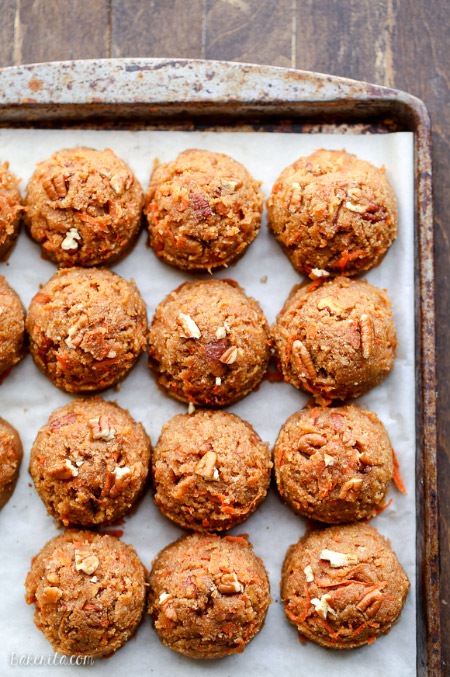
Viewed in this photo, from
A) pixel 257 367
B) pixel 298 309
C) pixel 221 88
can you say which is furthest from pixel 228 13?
pixel 257 367

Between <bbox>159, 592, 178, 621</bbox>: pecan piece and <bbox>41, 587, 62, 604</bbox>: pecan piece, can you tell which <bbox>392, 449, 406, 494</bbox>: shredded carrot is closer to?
<bbox>159, 592, 178, 621</bbox>: pecan piece

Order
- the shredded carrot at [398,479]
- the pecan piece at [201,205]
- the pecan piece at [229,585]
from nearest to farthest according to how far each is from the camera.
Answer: the pecan piece at [229,585] < the pecan piece at [201,205] < the shredded carrot at [398,479]

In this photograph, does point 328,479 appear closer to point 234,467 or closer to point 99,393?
point 234,467

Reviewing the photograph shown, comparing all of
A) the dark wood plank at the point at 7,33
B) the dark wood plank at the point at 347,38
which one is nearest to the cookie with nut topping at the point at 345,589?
the dark wood plank at the point at 347,38

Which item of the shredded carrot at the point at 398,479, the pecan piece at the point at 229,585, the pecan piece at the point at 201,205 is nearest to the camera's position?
the pecan piece at the point at 229,585

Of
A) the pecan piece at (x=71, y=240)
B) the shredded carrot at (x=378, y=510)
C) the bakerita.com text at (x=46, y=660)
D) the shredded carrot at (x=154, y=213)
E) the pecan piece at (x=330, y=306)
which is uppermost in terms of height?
the shredded carrot at (x=154, y=213)

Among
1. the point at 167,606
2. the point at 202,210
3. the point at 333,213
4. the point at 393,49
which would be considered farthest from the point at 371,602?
the point at 393,49

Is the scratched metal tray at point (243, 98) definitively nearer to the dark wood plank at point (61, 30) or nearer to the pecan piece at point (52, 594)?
the dark wood plank at point (61, 30)

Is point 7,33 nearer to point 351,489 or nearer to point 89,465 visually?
point 89,465
